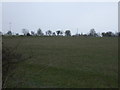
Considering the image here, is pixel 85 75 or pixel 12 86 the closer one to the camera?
pixel 12 86

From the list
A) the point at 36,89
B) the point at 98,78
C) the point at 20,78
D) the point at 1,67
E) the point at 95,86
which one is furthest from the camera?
the point at 98,78

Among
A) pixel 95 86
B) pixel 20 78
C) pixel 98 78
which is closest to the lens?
pixel 20 78

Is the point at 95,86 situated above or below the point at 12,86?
below

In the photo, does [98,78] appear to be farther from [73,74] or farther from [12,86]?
[12,86]

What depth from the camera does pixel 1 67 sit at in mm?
4516

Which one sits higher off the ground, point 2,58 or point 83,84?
point 2,58

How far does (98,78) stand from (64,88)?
2.66 m

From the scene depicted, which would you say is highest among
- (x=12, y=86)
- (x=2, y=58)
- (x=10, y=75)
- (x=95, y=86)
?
(x=2, y=58)

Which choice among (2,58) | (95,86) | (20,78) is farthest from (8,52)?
(95,86)

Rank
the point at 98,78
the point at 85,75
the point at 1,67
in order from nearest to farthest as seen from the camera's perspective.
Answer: the point at 1,67, the point at 98,78, the point at 85,75

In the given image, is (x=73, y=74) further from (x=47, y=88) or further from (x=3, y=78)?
(x=3, y=78)

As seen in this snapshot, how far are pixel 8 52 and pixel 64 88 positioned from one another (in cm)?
421

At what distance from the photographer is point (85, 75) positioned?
11266 millimetres

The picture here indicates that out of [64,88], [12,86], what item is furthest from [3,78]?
[64,88]
